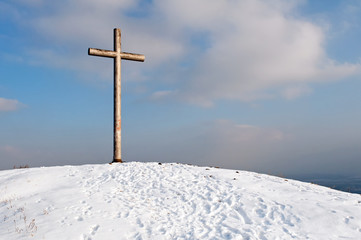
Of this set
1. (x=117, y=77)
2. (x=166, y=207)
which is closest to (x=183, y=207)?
(x=166, y=207)

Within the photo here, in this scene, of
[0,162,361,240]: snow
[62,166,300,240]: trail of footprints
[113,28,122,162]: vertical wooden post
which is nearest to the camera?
[0,162,361,240]: snow

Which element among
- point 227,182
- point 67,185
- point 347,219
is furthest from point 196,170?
point 347,219

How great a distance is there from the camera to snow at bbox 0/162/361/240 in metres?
7.25

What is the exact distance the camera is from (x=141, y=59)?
635 inches

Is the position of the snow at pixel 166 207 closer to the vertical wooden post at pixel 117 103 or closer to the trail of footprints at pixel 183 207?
the trail of footprints at pixel 183 207

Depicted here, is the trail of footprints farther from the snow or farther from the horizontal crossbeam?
the horizontal crossbeam

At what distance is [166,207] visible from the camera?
8.73 m

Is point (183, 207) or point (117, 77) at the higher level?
point (117, 77)

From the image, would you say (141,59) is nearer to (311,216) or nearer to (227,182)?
(227,182)

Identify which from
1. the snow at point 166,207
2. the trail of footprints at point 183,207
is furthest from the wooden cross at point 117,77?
the trail of footprints at point 183,207

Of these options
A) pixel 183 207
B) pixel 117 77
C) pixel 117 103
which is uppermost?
pixel 117 77

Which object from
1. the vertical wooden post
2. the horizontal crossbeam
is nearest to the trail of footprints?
the vertical wooden post

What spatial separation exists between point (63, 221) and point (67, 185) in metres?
3.16

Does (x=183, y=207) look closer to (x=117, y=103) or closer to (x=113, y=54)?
(x=117, y=103)
